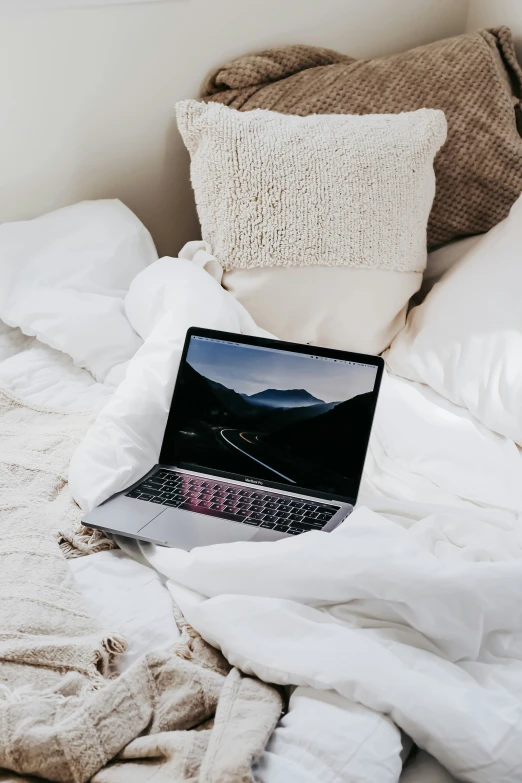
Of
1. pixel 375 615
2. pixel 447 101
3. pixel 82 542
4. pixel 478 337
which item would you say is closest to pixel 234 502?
pixel 82 542

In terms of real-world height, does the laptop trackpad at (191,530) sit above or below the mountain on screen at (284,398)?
below

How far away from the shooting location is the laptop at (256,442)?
0.95m

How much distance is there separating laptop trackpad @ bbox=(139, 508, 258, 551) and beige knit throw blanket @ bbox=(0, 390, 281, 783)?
8cm

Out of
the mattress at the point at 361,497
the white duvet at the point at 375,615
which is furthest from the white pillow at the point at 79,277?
the white duvet at the point at 375,615

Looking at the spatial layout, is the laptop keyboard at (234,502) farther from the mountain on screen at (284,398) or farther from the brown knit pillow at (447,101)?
the brown knit pillow at (447,101)

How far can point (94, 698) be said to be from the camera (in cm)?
65

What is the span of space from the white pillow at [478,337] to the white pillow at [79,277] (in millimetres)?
511

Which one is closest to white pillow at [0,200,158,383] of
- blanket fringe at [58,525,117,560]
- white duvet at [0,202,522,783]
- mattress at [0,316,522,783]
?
mattress at [0,316,522,783]

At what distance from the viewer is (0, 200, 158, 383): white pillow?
1.34 m

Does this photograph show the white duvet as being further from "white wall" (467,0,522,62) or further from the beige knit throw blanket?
"white wall" (467,0,522,62)

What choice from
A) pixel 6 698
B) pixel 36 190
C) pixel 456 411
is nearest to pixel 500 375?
pixel 456 411

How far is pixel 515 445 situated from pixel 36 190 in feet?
3.60

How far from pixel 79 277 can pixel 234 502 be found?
26.1 inches

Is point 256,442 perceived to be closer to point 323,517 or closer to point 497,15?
point 323,517
